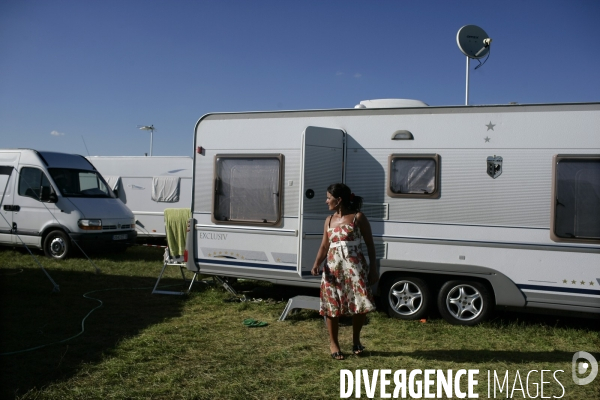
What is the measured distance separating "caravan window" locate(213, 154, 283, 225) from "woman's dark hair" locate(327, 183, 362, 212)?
2254 mm

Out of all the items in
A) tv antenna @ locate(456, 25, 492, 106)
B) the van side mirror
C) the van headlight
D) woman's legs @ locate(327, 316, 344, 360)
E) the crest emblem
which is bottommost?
woman's legs @ locate(327, 316, 344, 360)

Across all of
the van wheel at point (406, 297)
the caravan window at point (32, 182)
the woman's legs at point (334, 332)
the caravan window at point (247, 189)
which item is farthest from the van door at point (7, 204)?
the woman's legs at point (334, 332)

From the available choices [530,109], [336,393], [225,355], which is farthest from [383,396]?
[530,109]

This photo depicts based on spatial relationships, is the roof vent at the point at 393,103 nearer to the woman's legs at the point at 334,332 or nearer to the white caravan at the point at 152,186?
the woman's legs at the point at 334,332

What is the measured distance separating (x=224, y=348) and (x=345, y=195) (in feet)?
6.48

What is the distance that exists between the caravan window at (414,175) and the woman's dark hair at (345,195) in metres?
1.80

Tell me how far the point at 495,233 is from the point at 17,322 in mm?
5524

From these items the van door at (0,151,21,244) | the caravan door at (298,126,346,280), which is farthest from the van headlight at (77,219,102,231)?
the caravan door at (298,126,346,280)

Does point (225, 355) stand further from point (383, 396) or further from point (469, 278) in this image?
point (469, 278)

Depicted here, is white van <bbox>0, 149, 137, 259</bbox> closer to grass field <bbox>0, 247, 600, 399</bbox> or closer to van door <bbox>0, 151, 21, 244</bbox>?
van door <bbox>0, 151, 21, 244</bbox>

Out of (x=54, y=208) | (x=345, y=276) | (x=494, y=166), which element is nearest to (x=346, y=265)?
(x=345, y=276)

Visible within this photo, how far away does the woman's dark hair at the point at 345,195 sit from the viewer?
5.13m

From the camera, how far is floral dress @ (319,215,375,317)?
505 centimetres

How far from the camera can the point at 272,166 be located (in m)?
7.43
